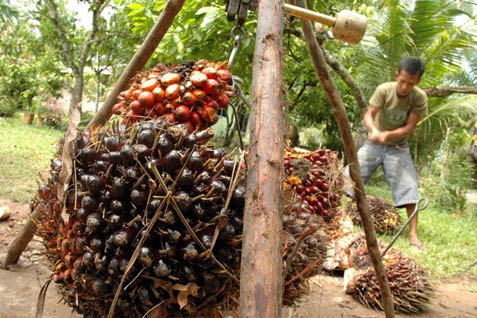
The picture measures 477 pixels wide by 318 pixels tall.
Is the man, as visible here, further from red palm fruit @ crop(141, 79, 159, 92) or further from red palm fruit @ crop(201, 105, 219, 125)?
red palm fruit @ crop(141, 79, 159, 92)

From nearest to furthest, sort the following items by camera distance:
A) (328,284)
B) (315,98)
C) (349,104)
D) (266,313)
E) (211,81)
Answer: (266,313) < (211,81) < (328,284) < (315,98) < (349,104)

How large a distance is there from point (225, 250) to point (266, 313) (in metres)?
0.33

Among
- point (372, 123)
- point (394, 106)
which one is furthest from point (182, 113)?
point (394, 106)

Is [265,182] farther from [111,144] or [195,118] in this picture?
[195,118]

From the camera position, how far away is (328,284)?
2840 mm

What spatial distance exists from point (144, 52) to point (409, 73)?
2735 mm

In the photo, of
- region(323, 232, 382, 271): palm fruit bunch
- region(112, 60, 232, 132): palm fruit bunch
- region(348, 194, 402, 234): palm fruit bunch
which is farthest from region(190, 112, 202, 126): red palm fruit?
region(348, 194, 402, 234): palm fruit bunch

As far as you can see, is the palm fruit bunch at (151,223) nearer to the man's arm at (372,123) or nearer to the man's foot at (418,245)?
the man's arm at (372,123)

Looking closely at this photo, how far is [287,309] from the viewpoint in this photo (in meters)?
2.04

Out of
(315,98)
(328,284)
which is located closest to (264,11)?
(328,284)

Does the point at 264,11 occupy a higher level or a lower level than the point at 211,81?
higher

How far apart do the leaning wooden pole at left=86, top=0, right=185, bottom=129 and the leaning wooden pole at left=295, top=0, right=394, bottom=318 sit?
480 millimetres

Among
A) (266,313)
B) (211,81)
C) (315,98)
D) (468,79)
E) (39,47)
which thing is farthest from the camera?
(39,47)

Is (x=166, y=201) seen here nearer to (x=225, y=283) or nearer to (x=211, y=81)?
(x=225, y=283)
